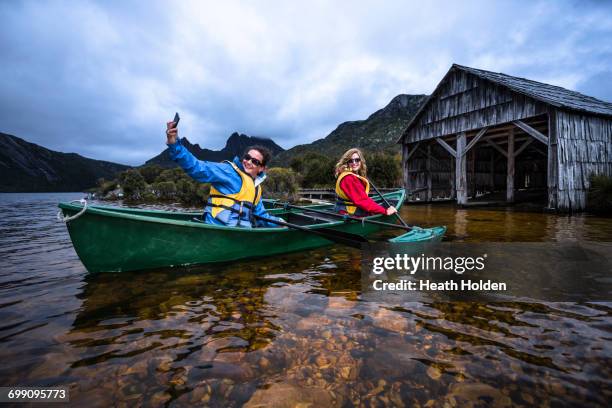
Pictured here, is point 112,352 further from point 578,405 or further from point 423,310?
point 578,405

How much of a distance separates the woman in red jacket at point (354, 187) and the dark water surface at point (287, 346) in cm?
266

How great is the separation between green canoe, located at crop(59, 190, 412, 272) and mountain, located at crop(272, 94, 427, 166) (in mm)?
90384

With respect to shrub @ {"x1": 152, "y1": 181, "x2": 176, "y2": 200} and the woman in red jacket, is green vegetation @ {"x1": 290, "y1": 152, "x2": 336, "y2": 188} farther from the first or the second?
the woman in red jacket

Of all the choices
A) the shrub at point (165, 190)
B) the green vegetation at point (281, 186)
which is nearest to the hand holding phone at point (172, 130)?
the green vegetation at point (281, 186)

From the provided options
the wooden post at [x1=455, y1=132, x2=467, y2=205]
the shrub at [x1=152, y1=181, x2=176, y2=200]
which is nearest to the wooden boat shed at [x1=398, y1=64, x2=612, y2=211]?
the wooden post at [x1=455, y1=132, x2=467, y2=205]

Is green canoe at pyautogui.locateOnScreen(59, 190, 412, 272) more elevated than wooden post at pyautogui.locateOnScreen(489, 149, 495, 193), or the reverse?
wooden post at pyautogui.locateOnScreen(489, 149, 495, 193)

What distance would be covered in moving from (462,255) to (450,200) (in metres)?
17.7

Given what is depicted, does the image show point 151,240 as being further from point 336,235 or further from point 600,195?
point 600,195

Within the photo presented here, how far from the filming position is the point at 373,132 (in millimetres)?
110000

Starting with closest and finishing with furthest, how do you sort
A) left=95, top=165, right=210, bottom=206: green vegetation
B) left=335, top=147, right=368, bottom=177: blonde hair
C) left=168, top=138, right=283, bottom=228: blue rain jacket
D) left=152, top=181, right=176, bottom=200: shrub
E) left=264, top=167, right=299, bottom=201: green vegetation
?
left=168, top=138, right=283, bottom=228: blue rain jacket < left=335, top=147, right=368, bottom=177: blonde hair < left=264, top=167, right=299, bottom=201: green vegetation < left=95, top=165, right=210, bottom=206: green vegetation < left=152, top=181, right=176, bottom=200: shrub

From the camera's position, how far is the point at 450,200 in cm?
2161

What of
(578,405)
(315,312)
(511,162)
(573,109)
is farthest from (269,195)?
(578,405)

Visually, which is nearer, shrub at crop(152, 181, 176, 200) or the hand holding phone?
the hand holding phone

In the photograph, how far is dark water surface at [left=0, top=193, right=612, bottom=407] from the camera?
200 centimetres
